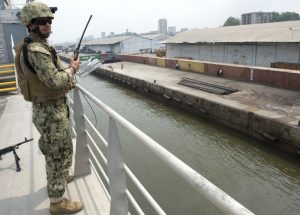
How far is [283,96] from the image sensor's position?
414 inches

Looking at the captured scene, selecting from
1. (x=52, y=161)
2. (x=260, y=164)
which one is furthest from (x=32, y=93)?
(x=260, y=164)

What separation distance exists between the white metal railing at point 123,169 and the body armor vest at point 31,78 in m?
0.32

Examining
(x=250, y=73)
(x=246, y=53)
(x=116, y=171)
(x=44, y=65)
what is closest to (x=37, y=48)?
(x=44, y=65)

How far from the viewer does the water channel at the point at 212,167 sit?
5523mm

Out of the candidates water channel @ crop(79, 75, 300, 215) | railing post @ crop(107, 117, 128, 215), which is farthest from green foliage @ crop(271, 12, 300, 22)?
railing post @ crop(107, 117, 128, 215)

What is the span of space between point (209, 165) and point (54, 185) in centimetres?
554

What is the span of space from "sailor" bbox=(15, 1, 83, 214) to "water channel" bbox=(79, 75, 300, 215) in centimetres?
331

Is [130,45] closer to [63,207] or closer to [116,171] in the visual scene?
[63,207]

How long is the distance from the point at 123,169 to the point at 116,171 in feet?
0.14

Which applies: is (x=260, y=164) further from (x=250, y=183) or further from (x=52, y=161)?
(x=52, y=161)

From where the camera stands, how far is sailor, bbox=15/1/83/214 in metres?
1.88

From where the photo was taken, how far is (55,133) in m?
2.12

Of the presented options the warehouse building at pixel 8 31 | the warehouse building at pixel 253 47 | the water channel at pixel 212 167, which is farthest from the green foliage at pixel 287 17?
the warehouse building at pixel 8 31

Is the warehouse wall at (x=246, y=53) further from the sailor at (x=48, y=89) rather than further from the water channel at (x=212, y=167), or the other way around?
the sailor at (x=48, y=89)
